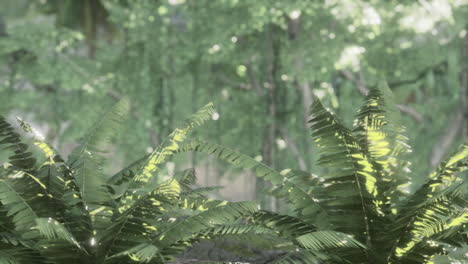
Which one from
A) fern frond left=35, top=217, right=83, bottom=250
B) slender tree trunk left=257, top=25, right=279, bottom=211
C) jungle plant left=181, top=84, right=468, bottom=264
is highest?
slender tree trunk left=257, top=25, right=279, bottom=211

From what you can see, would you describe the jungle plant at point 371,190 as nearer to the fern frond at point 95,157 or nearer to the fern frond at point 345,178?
the fern frond at point 345,178

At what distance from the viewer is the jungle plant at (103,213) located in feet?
9.95

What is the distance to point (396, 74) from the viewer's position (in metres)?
17.8

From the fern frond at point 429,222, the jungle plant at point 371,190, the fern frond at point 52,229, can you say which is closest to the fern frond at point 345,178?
the jungle plant at point 371,190

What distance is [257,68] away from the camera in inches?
659

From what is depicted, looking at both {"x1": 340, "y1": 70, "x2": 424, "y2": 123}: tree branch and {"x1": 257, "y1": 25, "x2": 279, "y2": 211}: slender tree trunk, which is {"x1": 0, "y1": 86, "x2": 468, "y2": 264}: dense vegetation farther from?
{"x1": 340, "y1": 70, "x2": 424, "y2": 123}: tree branch

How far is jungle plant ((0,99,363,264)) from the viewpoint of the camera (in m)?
3.03

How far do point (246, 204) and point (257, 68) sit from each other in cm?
1376

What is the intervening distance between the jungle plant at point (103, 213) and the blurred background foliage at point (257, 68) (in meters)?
10.1

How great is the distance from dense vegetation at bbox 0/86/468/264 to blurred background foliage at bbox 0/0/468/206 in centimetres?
984

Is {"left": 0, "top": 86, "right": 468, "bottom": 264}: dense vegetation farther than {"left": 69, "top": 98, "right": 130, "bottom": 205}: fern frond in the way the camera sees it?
No

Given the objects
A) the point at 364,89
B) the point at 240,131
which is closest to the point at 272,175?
the point at 364,89

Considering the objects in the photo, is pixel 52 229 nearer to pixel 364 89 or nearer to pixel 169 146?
pixel 169 146

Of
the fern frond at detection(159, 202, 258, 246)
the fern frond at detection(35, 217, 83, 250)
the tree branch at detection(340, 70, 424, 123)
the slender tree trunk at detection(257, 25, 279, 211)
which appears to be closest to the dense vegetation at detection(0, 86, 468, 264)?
the fern frond at detection(159, 202, 258, 246)
